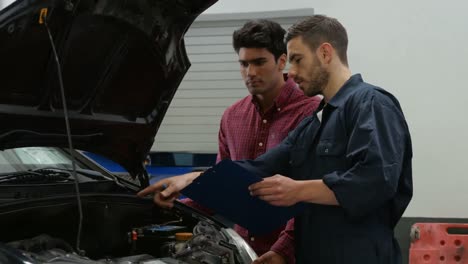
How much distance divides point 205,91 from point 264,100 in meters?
2.03

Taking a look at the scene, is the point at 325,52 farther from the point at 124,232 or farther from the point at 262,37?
the point at 124,232

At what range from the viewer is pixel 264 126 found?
2471 millimetres

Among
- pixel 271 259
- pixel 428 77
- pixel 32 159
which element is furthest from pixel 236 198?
pixel 428 77

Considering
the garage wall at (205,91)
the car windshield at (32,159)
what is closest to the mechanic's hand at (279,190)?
the car windshield at (32,159)

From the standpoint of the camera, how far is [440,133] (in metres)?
3.78

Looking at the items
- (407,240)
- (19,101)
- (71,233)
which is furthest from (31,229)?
(407,240)

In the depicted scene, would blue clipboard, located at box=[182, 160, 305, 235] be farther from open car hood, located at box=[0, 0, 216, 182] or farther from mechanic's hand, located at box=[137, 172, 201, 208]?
open car hood, located at box=[0, 0, 216, 182]

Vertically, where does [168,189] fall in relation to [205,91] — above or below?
below

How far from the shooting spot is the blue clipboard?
1.71m

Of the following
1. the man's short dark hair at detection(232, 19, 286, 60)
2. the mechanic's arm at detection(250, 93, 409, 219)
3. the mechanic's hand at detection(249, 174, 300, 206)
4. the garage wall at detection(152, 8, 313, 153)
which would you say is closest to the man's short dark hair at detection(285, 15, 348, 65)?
the mechanic's arm at detection(250, 93, 409, 219)

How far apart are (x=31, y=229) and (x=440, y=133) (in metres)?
2.93

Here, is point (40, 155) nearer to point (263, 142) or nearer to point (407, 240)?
point (263, 142)

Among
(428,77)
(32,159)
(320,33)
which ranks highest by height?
(320,33)

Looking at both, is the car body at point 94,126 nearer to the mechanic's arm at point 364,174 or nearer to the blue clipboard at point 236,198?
the blue clipboard at point 236,198
